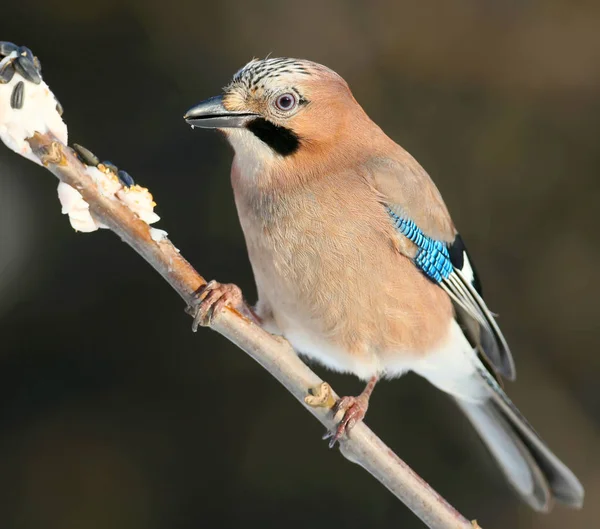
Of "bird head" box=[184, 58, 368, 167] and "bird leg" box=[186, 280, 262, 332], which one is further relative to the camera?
"bird head" box=[184, 58, 368, 167]

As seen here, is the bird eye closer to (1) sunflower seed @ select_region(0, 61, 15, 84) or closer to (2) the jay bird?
(2) the jay bird

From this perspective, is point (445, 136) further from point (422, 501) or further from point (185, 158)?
point (422, 501)

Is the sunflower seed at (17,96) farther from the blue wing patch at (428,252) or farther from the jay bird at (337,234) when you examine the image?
the blue wing patch at (428,252)

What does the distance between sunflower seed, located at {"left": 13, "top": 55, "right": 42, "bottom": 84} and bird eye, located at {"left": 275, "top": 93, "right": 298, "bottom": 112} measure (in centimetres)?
55

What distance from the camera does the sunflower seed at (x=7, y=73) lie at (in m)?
0.99

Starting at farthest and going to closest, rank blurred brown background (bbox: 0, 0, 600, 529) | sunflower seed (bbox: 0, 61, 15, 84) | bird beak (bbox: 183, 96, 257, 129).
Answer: blurred brown background (bbox: 0, 0, 600, 529), bird beak (bbox: 183, 96, 257, 129), sunflower seed (bbox: 0, 61, 15, 84)

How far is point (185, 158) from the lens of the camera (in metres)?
2.80

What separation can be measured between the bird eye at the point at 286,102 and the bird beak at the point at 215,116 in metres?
0.05

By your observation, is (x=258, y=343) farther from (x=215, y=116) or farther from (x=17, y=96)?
(x=17, y=96)

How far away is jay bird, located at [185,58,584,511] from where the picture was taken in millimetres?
1480

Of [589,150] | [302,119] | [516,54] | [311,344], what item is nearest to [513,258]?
[589,150]

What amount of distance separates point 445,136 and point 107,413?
1440 mm

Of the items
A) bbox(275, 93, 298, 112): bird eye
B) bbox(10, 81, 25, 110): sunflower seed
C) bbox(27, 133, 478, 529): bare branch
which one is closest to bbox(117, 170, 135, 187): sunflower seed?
bbox(27, 133, 478, 529): bare branch

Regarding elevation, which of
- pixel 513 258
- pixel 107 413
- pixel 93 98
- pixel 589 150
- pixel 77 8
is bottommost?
pixel 107 413
